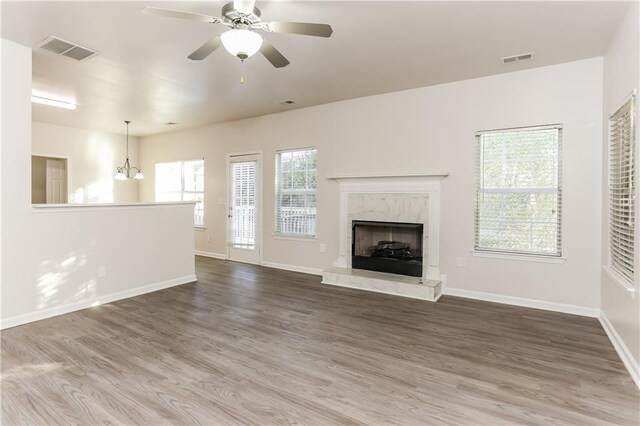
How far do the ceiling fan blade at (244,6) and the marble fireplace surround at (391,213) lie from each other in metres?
3.14

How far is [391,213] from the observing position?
5043 millimetres

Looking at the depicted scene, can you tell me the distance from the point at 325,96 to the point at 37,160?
22.8 ft

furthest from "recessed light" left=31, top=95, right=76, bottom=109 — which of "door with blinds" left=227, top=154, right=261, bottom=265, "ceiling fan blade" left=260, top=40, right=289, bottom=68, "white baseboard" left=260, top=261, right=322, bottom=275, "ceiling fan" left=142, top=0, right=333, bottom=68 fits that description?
"ceiling fan blade" left=260, top=40, right=289, bottom=68

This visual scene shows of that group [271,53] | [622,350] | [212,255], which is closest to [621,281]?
[622,350]

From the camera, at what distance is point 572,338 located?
10.4ft

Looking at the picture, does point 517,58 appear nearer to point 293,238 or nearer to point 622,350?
point 622,350

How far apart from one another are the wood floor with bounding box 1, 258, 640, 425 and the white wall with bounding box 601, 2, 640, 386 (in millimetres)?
197

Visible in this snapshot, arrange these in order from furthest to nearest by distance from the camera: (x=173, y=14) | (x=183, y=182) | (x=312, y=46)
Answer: (x=183, y=182)
(x=312, y=46)
(x=173, y=14)

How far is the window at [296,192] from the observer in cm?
593

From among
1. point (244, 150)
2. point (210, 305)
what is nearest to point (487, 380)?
point (210, 305)

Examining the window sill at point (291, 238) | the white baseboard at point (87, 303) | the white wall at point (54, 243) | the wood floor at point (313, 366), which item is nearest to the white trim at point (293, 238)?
the window sill at point (291, 238)

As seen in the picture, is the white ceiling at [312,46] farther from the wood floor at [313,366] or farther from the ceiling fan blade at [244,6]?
the wood floor at [313,366]

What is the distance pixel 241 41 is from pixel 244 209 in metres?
4.81

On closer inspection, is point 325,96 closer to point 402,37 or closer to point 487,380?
point 402,37
